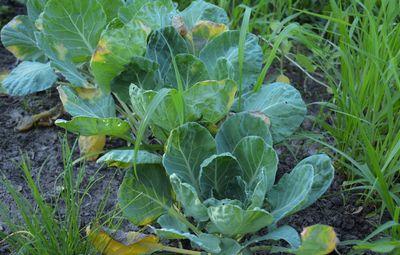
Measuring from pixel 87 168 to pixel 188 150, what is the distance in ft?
1.76

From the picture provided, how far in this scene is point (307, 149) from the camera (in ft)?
6.94

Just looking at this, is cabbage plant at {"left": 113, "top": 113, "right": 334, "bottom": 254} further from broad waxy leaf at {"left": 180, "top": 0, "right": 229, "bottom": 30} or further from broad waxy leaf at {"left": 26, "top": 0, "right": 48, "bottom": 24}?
broad waxy leaf at {"left": 26, "top": 0, "right": 48, "bottom": 24}

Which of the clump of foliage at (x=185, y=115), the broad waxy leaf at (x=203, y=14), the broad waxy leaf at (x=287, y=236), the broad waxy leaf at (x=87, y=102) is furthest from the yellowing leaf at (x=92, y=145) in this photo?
the broad waxy leaf at (x=287, y=236)

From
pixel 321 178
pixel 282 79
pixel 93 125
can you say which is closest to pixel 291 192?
pixel 321 178

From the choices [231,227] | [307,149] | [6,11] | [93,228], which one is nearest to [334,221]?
[307,149]

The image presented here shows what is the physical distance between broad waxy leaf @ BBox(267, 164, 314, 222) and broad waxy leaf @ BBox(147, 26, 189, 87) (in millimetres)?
469

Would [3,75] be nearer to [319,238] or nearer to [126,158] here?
[126,158]

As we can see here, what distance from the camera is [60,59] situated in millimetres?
2016

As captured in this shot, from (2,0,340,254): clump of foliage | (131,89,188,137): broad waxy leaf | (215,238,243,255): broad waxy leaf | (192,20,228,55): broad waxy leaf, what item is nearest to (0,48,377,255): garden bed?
(2,0,340,254): clump of foliage

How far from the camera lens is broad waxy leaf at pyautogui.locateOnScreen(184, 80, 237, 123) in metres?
1.66

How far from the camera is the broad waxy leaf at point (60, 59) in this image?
195 centimetres

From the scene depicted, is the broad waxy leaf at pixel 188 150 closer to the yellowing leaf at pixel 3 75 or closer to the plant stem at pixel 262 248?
the plant stem at pixel 262 248

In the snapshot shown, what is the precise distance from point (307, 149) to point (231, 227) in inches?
27.9

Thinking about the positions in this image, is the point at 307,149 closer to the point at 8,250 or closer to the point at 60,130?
the point at 60,130
